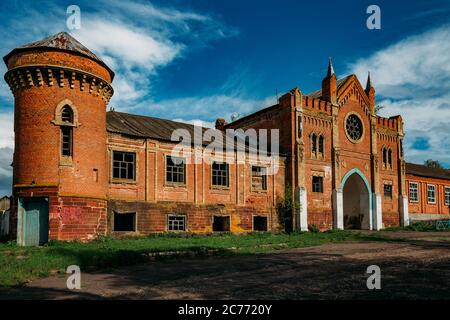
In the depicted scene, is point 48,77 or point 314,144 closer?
point 48,77

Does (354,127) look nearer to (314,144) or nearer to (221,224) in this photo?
(314,144)

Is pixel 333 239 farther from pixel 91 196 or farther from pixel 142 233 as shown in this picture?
pixel 91 196

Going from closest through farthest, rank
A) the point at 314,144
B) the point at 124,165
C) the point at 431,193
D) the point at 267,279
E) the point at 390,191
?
1. the point at 267,279
2. the point at 124,165
3. the point at 314,144
4. the point at 390,191
5. the point at 431,193

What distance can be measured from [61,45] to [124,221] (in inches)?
352

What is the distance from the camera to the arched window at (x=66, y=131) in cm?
1831

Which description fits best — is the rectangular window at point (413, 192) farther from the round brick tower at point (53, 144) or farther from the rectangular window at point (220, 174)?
the round brick tower at point (53, 144)

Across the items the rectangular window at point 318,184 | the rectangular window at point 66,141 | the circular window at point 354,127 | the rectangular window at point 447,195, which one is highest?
the circular window at point 354,127

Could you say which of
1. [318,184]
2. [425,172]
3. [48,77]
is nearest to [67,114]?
[48,77]

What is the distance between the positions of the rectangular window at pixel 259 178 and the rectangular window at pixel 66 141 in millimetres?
11588

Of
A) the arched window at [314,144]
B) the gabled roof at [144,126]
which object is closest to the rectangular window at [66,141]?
the gabled roof at [144,126]

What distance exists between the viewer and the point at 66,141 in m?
18.5

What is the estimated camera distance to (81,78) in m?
18.6

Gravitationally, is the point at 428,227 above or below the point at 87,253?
below

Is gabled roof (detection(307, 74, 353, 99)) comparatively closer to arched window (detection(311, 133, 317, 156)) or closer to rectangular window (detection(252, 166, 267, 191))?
arched window (detection(311, 133, 317, 156))
